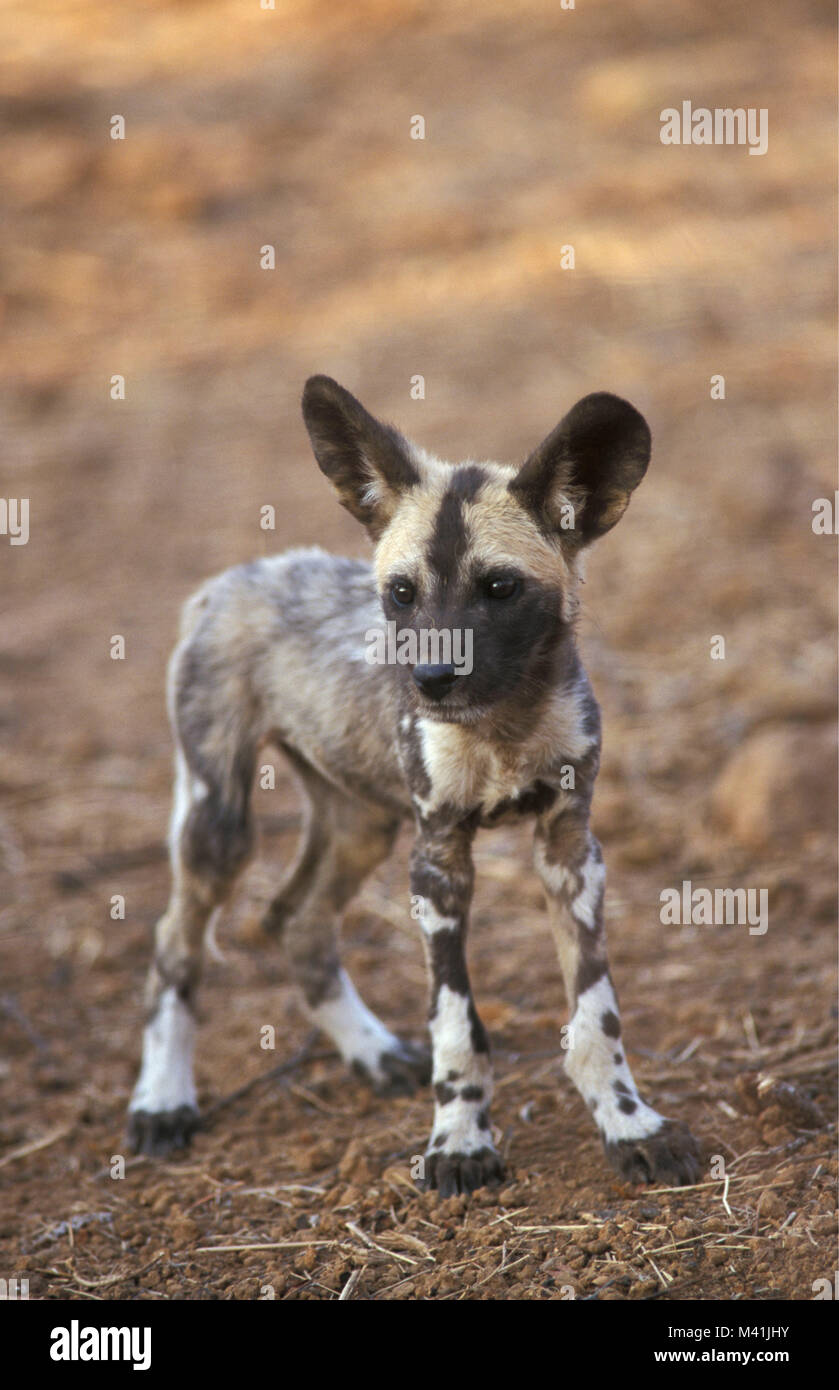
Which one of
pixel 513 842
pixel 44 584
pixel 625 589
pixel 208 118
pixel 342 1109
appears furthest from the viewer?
pixel 208 118

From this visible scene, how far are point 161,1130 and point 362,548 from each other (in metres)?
5.10

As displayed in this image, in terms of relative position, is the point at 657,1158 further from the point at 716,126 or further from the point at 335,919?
the point at 716,126

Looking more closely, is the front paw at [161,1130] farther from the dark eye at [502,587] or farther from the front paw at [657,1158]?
the dark eye at [502,587]

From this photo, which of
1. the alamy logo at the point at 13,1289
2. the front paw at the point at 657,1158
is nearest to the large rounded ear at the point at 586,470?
the front paw at the point at 657,1158

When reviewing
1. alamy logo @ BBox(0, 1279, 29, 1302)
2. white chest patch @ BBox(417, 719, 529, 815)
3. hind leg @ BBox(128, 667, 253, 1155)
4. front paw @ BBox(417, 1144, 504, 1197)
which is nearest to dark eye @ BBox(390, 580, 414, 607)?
white chest patch @ BBox(417, 719, 529, 815)

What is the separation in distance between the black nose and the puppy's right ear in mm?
720

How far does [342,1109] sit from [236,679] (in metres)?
1.54

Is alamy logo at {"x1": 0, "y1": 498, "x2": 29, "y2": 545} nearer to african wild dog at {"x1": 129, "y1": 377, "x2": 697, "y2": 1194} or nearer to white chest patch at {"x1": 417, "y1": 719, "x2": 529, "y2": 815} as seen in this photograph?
african wild dog at {"x1": 129, "y1": 377, "x2": 697, "y2": 1194}

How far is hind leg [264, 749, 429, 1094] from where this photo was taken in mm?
5156

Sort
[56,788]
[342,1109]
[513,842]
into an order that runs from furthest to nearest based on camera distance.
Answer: [56,788] → [513,842] → [342,1109]

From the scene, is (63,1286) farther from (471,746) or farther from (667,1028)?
(667,1028)

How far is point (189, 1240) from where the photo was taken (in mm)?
4156
